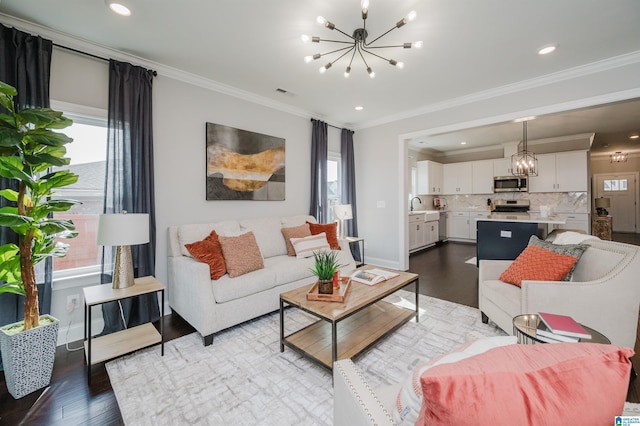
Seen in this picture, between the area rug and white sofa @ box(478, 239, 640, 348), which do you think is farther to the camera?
white sofa @ box(478, 239, 640, 348)

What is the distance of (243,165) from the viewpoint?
3.68 metres

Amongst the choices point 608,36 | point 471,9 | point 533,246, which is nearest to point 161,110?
point 471,9

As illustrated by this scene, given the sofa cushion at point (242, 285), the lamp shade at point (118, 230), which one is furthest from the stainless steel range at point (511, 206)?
the lamp shade at point (118, 230)

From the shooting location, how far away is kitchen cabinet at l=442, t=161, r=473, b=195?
7.59 metres

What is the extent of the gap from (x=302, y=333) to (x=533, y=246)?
2.24 meters

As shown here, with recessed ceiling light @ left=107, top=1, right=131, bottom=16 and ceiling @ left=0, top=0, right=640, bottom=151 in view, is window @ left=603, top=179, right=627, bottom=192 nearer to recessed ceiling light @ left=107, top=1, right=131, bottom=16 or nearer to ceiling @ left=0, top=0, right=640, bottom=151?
ceiling @ left=0, top=0, right=640, bottom=151

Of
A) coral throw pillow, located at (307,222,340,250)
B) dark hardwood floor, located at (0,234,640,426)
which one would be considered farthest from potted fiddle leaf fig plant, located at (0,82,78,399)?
coral throw pillow, located at (307,222,340,250)

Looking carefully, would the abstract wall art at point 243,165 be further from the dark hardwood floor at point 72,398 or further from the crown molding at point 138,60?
the dark hardwood floor at point 72,398

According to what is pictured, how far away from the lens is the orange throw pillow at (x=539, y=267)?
2.14 meters

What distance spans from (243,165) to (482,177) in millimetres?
6553

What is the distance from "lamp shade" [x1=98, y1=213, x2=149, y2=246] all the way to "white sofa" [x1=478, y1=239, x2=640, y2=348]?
119 inches

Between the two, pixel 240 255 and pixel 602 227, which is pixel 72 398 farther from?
pixel 602 227

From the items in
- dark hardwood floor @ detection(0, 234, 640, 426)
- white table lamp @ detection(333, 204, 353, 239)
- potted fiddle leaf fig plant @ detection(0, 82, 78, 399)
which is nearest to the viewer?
dark hardwood floor @ detection(0, 234, 640, 426)

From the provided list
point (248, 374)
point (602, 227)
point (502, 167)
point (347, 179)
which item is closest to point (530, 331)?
point (248, 374)
